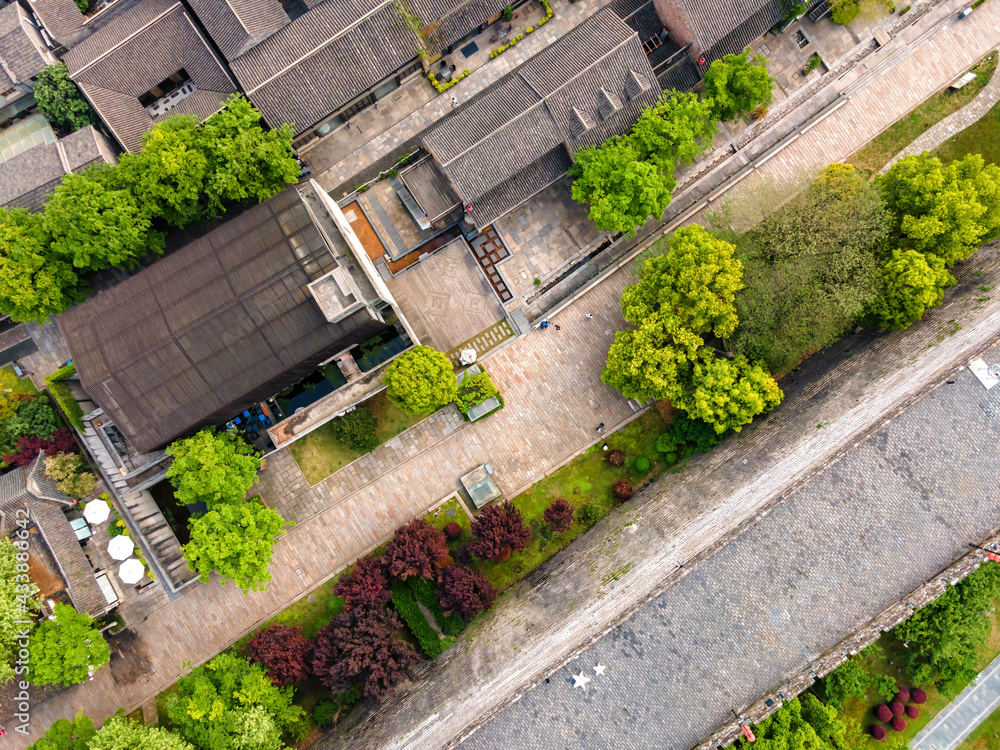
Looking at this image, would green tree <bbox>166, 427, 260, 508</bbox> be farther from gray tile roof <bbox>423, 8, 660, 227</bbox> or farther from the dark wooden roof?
gray tile roof <bbox>423, 8, 660, 227</bbox>

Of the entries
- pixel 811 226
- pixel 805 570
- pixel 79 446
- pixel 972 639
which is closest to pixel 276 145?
pixel 79 446

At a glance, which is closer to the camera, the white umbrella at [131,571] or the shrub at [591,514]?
the white umbrella at [131,571]

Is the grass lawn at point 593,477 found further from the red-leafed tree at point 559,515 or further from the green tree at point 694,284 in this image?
the green tree at point 694,284

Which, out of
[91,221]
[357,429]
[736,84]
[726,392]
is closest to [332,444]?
[357,429]

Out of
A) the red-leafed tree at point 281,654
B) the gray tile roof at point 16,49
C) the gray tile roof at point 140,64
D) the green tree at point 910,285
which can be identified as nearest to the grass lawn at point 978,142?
the green tree at point 910,285

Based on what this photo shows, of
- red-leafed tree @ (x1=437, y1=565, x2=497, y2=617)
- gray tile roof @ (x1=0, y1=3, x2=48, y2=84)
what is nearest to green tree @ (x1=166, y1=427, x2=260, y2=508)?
red-leafed tree @ (x1=437, y1=565, x2=497, y2=617)

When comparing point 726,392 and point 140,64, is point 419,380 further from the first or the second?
point 140,64
